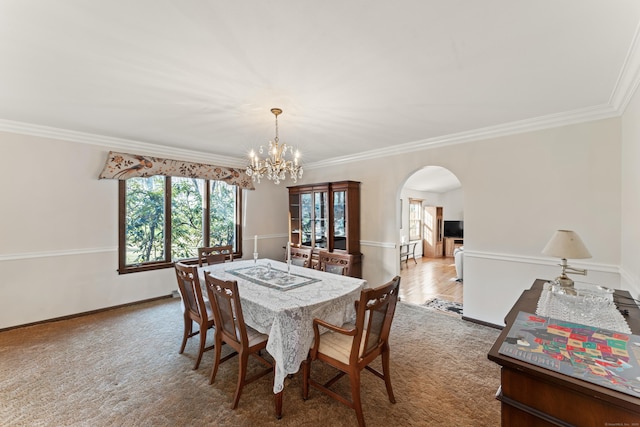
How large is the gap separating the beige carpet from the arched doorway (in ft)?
11.6

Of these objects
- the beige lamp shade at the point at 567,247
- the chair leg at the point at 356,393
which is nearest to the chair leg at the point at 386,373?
the chair leg at the point at 356,393

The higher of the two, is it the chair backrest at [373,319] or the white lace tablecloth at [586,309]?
the white lace tablecloth at [586,309]

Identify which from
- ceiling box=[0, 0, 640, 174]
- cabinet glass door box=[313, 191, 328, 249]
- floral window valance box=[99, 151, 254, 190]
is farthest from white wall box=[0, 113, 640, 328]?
cabinet glass door box=[313, 191, 328, 249]

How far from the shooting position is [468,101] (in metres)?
2.48

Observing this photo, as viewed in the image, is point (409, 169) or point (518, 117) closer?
point (518, 117)

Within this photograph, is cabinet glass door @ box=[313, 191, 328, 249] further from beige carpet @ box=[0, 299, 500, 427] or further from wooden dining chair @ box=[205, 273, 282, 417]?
wooden dining chair @ box=[205, 273, 282, 417]

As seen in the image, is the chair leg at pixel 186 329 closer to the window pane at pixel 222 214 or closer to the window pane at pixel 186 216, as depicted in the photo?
the window pane at pixel 186 216

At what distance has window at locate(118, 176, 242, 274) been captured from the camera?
4066 millimetres

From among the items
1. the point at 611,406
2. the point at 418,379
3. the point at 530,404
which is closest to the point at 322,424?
the point at 418,379

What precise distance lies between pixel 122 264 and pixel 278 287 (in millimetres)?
2942

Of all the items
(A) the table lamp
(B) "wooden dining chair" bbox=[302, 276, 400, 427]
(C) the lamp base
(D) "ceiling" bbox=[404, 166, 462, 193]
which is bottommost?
(B) "wooden dining chair" bbox=[302, 276, 400, 427]

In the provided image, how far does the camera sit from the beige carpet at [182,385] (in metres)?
1.88

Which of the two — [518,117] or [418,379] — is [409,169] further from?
[418,379]

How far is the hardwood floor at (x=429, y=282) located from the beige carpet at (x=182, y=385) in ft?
4.57
